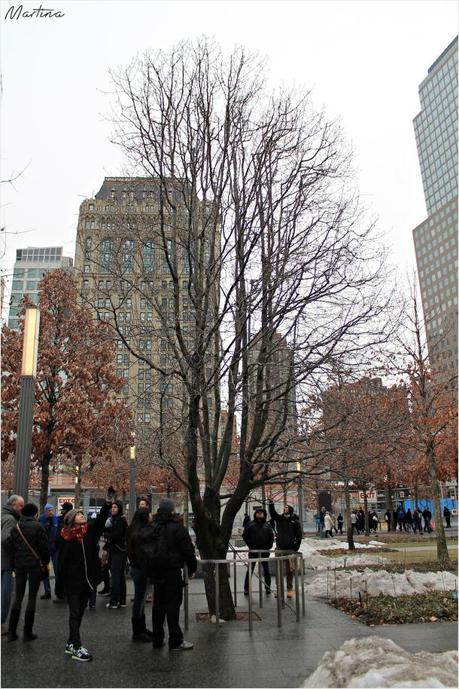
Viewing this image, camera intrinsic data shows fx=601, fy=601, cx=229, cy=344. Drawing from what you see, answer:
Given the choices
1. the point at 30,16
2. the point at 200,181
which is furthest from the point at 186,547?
the point at 30,16

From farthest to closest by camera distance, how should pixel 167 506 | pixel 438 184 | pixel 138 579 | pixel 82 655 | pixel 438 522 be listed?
pixel 438 184
pixel 438 522
pixel 138 579
pixel 167 506
pixel 82 655

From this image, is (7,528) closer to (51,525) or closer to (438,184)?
(51,525)

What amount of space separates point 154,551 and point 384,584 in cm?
532

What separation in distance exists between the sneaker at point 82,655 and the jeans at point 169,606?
2.98ft

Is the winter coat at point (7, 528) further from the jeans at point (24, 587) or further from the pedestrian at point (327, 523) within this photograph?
the pedestrian at point (327, 523)

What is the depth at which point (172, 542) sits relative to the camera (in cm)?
746

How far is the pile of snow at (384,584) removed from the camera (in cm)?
1072

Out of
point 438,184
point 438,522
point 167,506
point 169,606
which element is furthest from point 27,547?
point 438,184

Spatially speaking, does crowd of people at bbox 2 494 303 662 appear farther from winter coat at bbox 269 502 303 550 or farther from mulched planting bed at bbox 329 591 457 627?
winter coat at bbox 269 502 303 550

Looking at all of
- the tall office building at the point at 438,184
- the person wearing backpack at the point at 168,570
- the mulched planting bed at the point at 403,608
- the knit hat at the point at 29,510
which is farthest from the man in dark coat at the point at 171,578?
the tall office building at the point at 438,184

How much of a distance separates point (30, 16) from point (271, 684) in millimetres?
8614

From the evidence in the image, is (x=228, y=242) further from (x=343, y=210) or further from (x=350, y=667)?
(x=350, y=667)

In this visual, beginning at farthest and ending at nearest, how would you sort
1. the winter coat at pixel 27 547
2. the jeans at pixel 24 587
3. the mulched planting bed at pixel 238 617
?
the mulched planting bed at pixel 238 617
the winter coat at pixel 27 547
the jeans at pixel 24 587

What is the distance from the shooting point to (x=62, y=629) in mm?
8734
